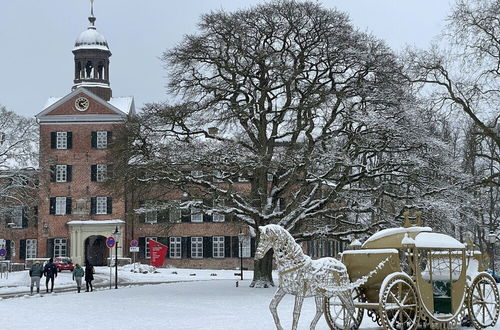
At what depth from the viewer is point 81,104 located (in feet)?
216

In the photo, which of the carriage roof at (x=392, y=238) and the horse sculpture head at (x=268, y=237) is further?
the carriage roof at (x=392, y=238)

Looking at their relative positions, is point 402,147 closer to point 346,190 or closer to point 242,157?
point 346,190

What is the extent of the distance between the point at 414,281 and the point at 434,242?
1.01 m

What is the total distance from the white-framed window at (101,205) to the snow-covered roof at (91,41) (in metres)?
12.7

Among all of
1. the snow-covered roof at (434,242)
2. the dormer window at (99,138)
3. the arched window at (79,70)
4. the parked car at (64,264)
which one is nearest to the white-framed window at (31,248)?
the parked car at (64,264)

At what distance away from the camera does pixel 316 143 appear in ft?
111

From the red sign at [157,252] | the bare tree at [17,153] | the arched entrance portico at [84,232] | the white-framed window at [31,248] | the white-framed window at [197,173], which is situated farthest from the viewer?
the white-framed window at [31,248]

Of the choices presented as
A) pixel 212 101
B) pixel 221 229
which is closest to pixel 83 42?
pixel 221 229

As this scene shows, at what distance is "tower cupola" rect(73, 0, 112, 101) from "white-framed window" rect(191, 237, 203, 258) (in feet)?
Result: 46.0

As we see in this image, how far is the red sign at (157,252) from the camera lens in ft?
205

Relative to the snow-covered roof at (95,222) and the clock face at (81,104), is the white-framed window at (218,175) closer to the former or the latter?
the snow-covered roof at (95,222)

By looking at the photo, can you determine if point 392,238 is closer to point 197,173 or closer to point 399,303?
point 399,303

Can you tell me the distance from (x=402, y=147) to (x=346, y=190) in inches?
110

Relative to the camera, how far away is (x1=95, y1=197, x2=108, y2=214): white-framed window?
67.0 m
